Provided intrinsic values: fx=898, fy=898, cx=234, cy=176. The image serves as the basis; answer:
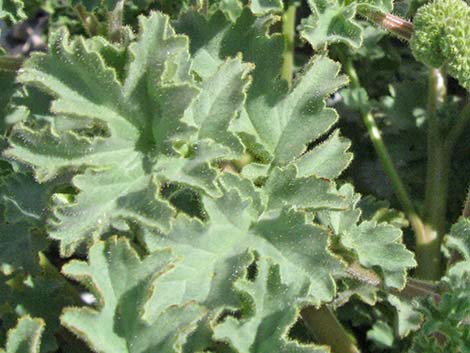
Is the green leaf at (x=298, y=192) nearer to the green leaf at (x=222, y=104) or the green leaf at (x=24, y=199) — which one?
the green leaf at (x=222, y=104)

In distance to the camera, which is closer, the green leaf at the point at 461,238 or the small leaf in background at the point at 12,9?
the green leaf at the point at 461,238

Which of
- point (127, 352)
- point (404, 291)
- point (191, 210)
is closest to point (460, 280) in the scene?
point (404, 291)

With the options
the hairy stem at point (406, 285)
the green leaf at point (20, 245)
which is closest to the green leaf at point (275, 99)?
the hairy stem at point (406, 285)

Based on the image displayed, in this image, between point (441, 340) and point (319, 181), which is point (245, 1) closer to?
point (319, 181)

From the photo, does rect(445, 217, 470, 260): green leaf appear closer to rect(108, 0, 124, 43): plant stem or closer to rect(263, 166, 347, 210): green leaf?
rect(263, 166, 347, 210): green leaf

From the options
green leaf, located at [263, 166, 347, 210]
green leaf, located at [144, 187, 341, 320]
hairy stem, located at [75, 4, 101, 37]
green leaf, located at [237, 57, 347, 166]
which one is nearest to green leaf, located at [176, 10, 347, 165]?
green leaf, located at [237, 57, 347, 166]

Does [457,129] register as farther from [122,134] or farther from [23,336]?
[23,336]
